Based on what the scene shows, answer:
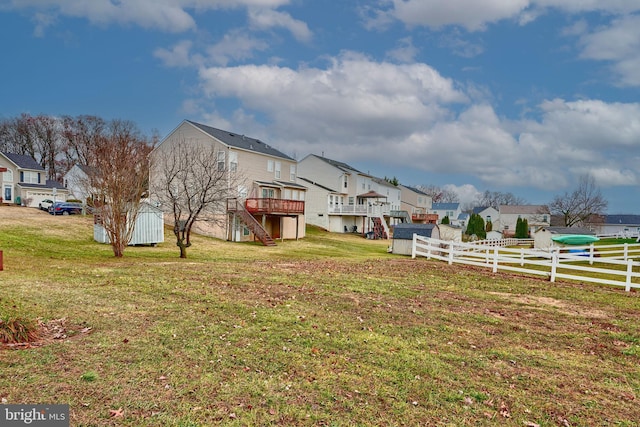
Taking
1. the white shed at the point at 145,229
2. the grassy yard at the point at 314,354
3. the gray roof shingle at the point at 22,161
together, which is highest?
the gray roof shingle at the point at 22,161

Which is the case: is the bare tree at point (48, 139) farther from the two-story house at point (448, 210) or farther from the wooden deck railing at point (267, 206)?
the two-story house at point (448, 210)

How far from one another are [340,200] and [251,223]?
21.5 m

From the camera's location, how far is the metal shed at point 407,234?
27.2 meters

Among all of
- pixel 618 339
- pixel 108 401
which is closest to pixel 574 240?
pixel 618 339

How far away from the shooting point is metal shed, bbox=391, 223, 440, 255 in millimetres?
27228

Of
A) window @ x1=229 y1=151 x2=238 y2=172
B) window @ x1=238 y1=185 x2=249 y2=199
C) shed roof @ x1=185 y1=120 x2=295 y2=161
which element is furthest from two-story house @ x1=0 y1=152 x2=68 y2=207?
window @ x1=238 y1=185 x2=249 y2=199

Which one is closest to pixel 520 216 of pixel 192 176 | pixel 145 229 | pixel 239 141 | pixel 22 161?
pixel 239 141

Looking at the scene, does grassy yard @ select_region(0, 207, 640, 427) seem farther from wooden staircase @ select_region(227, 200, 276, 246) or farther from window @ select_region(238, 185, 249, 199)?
window @ select_region(238, 185, 249, 199)

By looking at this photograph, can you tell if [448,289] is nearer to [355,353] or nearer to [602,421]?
[355,353]

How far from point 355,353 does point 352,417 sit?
192cm

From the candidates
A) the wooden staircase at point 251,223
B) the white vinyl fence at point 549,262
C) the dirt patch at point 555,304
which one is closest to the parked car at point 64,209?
the wooden staircase at point 251,223

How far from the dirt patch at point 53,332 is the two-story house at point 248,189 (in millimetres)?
23809

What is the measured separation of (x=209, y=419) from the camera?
4125 mm

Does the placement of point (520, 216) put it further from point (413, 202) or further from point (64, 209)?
point (64, 209)
